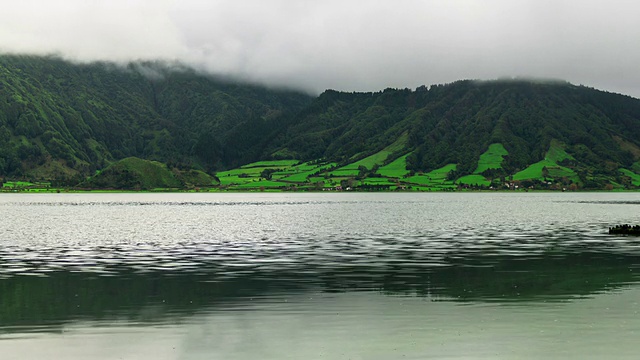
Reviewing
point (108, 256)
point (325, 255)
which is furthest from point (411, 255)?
point (108, 256)

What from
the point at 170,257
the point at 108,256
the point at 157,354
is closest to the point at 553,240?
the point at 170,257

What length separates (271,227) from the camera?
10950 cm

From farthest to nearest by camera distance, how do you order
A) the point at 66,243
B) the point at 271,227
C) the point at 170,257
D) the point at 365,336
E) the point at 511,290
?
the point at 271,227 < the point at 66,243 < the point at 170,257 < the point at 511,290 < the point at 365,336

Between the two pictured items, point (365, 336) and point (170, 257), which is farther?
point (170, 257)

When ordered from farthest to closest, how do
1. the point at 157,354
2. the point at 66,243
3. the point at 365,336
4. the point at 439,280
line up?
the point at 66,243, the point at 439,280, the point at 365,336, the point at 157,354

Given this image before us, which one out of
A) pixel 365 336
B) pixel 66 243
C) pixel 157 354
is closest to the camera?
pixel 157 354

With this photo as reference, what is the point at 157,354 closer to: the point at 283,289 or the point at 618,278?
the point at 283,289

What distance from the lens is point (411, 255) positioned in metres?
64.2

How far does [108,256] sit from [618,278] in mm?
44965

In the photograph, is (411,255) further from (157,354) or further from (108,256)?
(157,354)

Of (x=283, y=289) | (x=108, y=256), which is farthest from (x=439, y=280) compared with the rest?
(x=108, y=256)

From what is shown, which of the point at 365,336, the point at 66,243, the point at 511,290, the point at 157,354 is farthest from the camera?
the point at 66,243

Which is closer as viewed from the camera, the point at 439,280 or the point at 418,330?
the point at 418,330

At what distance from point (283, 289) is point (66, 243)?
154 ft
